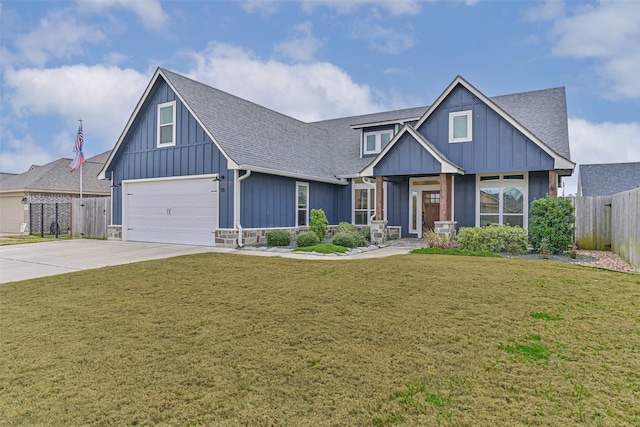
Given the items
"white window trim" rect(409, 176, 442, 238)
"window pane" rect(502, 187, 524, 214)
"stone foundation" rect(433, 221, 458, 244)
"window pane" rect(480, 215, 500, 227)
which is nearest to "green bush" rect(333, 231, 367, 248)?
"stone foundation" rect(433, 221, 458, 244)

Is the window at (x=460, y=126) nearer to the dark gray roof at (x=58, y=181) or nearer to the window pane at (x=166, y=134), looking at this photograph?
the window pane at (x=166, y=134)

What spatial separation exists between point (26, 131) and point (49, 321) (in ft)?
64.7

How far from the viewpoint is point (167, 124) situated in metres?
14.5

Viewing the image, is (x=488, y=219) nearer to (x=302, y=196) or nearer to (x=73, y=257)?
(x=302, y=196)

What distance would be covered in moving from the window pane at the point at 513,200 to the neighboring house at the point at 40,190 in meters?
23.4

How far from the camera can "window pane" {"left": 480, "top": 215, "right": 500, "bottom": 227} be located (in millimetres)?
13773

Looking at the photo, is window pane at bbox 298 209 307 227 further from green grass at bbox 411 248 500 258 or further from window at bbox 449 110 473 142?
window at bbox 449 110 473 142

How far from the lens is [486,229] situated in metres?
11.6

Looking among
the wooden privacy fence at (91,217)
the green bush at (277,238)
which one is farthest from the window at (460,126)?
the wooden privacy fence at (91,217)

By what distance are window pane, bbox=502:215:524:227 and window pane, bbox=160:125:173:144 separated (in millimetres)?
13092

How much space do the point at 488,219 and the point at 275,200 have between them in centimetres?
815

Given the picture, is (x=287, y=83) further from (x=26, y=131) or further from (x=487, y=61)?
(x=26, y=131)

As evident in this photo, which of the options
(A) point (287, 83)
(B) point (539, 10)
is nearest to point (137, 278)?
(B) point (539, 10)

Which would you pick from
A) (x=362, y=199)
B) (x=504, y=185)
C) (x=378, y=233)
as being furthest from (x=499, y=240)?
(x=362, y=199)
